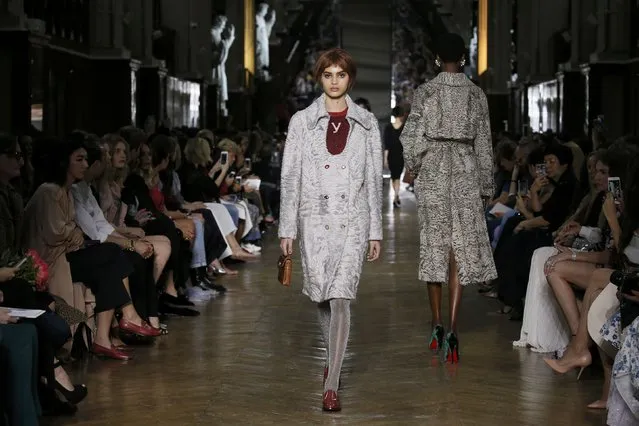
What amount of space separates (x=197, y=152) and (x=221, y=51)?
50.6 ft

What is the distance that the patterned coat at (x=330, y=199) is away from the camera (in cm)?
693

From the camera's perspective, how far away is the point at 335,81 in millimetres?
6973

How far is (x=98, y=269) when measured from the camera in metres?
8.17

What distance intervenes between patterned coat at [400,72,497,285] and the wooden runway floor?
1.91 ft

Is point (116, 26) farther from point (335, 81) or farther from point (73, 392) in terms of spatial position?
point (73, 392)

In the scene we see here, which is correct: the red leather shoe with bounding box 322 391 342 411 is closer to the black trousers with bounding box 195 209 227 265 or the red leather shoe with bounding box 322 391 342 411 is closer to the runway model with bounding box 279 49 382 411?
the runway model with bounding box 279 49 382 411

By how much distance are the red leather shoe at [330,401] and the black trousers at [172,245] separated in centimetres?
360

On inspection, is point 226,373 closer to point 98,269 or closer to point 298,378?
point 298,378

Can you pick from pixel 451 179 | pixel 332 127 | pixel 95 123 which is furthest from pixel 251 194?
pixel 332 127

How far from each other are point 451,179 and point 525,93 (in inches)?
680

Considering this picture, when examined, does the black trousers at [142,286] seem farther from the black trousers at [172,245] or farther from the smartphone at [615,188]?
the smartphone at [615,188]

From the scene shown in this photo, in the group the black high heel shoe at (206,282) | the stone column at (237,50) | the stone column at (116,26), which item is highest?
the stone column at (237,50)

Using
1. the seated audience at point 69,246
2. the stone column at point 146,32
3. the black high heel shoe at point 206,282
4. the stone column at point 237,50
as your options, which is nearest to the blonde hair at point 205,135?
the black high heel shoe at point 206,282

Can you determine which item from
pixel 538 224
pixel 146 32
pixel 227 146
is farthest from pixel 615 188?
pixel 146 32
